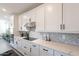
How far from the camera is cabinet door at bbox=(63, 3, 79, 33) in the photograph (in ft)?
5.32

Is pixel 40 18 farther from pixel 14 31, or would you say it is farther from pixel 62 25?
pixel 14 31

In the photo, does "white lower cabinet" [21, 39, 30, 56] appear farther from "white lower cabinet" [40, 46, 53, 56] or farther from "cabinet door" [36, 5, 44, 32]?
"white lower cabinet" [40, 46, 53, 56]

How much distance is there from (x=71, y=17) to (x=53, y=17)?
1.82 feet

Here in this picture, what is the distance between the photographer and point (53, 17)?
221 centimetres

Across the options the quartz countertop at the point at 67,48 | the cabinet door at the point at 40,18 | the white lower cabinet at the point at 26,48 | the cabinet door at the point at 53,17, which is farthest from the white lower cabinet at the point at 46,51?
the white lower cabinet at the point at 26,48

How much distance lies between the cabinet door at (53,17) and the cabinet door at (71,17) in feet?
0.50

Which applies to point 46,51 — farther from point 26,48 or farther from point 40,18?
point 26,48

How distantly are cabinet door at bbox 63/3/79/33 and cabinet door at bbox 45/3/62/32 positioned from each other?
0.15 metres

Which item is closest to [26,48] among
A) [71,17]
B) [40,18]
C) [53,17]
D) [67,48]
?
[40,18]

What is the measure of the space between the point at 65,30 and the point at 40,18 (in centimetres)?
111

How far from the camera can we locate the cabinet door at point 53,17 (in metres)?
2.01

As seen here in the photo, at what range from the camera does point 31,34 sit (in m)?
3.97

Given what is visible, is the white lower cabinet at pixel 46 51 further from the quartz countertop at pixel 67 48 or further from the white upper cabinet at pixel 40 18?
the white upper cabinet at pixel 40 18

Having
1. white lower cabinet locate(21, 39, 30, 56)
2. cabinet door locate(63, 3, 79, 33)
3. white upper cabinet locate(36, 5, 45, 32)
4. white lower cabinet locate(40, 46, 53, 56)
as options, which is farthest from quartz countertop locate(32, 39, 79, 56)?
white lower cabinet locate(21, 39, 30, 56)
